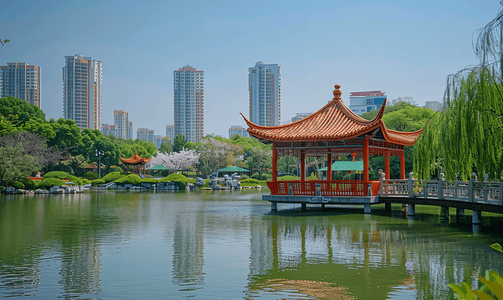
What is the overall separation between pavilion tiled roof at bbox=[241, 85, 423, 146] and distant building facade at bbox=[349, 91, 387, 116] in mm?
93889

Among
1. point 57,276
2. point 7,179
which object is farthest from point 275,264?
point 7,179

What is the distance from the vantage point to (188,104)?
4264 inches

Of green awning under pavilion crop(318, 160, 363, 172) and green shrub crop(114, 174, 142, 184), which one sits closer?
green awning under pavilion crop(318, 160, 363, 172)

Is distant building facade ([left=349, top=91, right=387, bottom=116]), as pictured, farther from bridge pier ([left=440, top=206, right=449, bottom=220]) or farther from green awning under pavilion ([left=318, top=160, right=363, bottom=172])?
bridge pier ([left=440, top=206, right=449, bottom=220])

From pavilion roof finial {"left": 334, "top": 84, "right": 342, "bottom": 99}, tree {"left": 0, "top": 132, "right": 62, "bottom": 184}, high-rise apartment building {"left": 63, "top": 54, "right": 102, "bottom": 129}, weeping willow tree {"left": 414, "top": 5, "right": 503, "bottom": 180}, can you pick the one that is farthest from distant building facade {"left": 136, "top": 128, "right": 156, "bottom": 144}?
weeping willow tree {"left": 414, "top": 5, "right": 503, "bottom": 180}

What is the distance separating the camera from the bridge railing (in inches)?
444

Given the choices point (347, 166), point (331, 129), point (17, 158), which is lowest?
point (347, 166)

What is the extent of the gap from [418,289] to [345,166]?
22157mm

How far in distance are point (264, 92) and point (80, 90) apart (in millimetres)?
39009

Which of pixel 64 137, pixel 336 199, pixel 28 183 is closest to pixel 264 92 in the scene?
pixel 64 137

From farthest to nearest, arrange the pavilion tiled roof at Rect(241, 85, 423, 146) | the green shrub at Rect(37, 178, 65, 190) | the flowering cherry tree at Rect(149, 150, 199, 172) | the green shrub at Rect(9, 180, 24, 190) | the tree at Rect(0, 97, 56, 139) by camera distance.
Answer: the flowering cherry tree at Rect(149, 150, 199, 172), the tree at Rect(0, 97, 56, 139), the green shrub at Rect(37, 178, 65, 190), the green shrub at Rect(9, 180, 24, 190), the pavilion tiled roof at Rect(241, 85, 423, 146)

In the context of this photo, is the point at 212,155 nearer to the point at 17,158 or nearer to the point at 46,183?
the point at 46,183

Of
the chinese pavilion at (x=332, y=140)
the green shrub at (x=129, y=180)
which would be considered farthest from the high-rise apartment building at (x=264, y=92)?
the chinese pavilion at (x=332, y=140)

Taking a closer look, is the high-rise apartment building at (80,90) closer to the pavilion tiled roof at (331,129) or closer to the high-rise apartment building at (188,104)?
the high-rise apartment building at (188,104)
